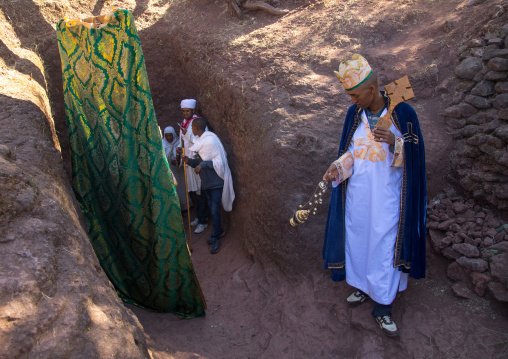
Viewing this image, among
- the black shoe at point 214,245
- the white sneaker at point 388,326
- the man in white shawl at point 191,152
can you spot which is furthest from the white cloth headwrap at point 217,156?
the white sneaker at point 388,326

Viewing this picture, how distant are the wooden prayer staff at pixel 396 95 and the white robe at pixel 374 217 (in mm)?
118

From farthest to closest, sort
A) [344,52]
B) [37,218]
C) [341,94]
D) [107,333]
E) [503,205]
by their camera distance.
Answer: [344,52] → [341,94] → [503,205] → [37,218] → [107,333]

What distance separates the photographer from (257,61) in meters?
5.27

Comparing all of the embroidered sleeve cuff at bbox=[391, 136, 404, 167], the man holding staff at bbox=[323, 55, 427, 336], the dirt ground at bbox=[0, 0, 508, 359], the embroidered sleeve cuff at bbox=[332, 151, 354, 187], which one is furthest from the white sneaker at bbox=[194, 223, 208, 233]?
the embroidered sleeve cuff at bbox=[391, 136, 404, 167]

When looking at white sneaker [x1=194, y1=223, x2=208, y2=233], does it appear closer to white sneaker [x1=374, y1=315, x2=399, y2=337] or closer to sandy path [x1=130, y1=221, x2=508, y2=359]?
sandy path [x1=130, y1=221, x2=508, y2=359]

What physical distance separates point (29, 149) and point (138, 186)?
886 millimetres

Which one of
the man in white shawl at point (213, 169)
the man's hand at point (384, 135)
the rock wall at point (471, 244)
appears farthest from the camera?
the man in white shawl at point (213, 169)

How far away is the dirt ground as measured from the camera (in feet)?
10.2

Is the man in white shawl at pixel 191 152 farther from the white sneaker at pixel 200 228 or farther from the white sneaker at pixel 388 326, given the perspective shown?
the white sneaker at pixel 388 326

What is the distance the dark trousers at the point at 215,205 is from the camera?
5144 millimetres

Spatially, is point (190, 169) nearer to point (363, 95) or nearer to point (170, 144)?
point (170, 144)

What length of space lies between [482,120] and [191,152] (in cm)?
363

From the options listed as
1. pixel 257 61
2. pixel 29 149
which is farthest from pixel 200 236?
pixel 29 149

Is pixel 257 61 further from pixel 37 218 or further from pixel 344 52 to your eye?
pixel 37 218
